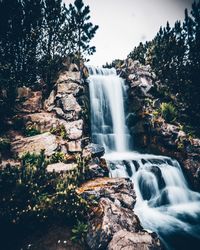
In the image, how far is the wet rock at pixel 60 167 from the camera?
10.1m

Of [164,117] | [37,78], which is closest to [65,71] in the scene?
[37,78]

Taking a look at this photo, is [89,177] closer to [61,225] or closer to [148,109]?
[61,225]

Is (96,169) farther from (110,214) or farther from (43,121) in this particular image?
(43,121)

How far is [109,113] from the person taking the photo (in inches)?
783

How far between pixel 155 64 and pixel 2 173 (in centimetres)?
2090

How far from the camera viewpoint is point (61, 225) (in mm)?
8359

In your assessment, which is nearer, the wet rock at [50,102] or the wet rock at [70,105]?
the wet rock at [70,105]

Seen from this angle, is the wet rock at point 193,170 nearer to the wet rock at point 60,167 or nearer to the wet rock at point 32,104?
the wet rock at point 60,167

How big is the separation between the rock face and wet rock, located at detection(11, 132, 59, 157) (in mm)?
3408

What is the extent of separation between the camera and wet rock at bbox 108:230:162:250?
6.49 meters

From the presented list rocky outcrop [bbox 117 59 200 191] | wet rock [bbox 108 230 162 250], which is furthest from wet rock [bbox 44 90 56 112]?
wet rock [bbox 108 230 162 250]

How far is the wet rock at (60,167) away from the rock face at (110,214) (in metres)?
1.05

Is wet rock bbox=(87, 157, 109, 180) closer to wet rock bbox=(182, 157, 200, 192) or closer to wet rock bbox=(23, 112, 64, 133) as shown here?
wet rock bbox=(23, 112, 64, 133)

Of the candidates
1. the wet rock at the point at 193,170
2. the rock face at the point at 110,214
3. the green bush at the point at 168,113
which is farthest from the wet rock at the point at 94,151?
the green bush at the point at 168,113
